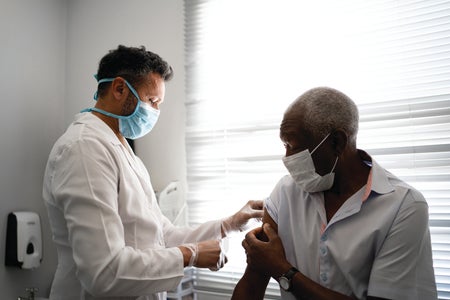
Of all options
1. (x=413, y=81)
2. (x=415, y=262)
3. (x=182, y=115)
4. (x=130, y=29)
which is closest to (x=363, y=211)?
(x=415, y=262)

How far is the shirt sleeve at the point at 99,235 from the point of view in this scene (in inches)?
41.1

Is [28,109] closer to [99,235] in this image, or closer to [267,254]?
[99,235]

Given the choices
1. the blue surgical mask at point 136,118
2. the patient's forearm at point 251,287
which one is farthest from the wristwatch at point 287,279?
the blue surgical mask at point 136,118

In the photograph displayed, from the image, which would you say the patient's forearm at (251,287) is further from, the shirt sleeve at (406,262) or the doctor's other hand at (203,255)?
the shirt sleeve at (406,262)

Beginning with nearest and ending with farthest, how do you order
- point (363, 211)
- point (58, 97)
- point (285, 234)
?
→ point (363, 211)
point (285, 234)
point (58, 97)

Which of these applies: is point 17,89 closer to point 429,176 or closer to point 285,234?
point 285,234

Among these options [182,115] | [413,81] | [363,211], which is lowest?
[363,211]

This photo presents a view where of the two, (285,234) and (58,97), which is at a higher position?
(58,97)

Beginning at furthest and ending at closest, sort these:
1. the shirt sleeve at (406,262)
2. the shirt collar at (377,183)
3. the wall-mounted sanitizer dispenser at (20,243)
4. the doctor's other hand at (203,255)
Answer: the wall-mounted sanitizer dispenser at (20,243) → the doctor's other hand at (203,255) → the shirt collar at (377,183) → the shirt sleeve at (406,262)

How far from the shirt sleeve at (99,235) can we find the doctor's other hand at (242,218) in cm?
44

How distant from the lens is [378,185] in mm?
1100

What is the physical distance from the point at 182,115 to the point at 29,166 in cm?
117

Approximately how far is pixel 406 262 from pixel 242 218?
719 millimetres

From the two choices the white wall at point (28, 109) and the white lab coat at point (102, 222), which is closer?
the white lab coat at point (102, 222)
